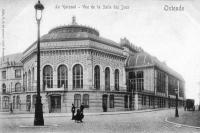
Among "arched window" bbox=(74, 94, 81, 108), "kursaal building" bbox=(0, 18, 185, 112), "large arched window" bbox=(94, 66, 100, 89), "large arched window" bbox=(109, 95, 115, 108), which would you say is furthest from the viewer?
"large arched window" bbox=(94, 66, 100, 89)

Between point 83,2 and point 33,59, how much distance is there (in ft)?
57.4

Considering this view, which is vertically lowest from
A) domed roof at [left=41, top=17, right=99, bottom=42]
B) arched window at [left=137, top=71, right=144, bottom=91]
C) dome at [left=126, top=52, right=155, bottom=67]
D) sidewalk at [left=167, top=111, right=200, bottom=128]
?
sidewalk at [left=167, top=111, right=200, bottom=128]

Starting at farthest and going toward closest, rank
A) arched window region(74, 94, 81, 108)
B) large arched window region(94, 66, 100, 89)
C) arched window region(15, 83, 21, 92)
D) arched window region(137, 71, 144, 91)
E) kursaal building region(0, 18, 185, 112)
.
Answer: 1. arched window region(15, 83, 21, 92)
2. arched window region(137, 71, 144, 91)
3. large arched window region(94, 66, 100, 89)
4. kursaal building region(0, 18, 185, 112)
5. arched window region(74, 94, 81, 108)

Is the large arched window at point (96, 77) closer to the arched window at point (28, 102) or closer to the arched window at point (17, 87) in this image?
the arched window at point (28, 102)

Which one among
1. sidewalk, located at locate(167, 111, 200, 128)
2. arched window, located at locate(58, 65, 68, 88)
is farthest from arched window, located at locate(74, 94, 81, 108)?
sidewalk, located at locate(167, 111, 200, 128)

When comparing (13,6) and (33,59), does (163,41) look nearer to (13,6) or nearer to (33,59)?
(13,6)

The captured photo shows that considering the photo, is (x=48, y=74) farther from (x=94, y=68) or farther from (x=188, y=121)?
(x=188, y=121)

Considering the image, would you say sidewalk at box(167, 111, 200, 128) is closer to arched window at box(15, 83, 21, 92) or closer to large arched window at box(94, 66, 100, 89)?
large arched window at box(94, 66, 100, 89)

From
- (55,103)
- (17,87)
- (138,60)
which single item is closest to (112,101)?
(55,103)

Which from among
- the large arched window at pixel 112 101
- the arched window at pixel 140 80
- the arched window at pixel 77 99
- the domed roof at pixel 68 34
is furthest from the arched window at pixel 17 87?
the arched window at pixel 140 80

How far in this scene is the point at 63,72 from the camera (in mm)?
30875

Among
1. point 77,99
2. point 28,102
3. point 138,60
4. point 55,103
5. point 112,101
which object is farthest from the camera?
point 138,60

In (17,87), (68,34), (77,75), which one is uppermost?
(68,34)

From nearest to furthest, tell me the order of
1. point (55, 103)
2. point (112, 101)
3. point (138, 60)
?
1. point (55, 103)
2. point (112, 101)
3. point (138, 60)
